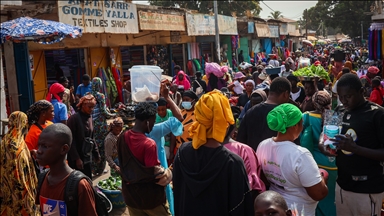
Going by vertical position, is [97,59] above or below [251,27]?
below


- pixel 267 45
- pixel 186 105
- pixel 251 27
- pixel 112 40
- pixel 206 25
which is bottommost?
pixel 186 105

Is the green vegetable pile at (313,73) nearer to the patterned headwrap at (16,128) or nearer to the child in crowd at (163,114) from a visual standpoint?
the child in crowd at (163,114)

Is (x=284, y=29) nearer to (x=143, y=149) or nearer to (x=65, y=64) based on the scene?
(x=65, y=64)

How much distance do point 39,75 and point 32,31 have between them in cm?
455

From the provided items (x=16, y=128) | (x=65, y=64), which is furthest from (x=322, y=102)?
(x=65, y=64)

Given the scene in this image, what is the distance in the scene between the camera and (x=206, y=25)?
63.3 ft

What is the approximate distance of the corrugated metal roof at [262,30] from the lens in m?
27.0

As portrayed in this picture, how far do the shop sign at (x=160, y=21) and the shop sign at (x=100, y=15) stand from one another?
446mm

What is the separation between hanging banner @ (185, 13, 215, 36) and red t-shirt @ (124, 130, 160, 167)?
45.4 ft

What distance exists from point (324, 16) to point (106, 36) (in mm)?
50722

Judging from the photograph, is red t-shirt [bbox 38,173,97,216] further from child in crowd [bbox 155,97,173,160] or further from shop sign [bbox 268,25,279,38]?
shop sign [bbox 268,25,279,38]

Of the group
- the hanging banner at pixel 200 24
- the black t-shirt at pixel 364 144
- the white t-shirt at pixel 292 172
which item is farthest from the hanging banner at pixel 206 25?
the white t-shirt at pixel 292 172

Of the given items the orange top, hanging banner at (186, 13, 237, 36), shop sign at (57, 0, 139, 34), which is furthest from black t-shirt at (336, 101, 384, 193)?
hanging banner at (186, 13, 237, 36)

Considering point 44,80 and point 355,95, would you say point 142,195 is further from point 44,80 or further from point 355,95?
point 44,80
